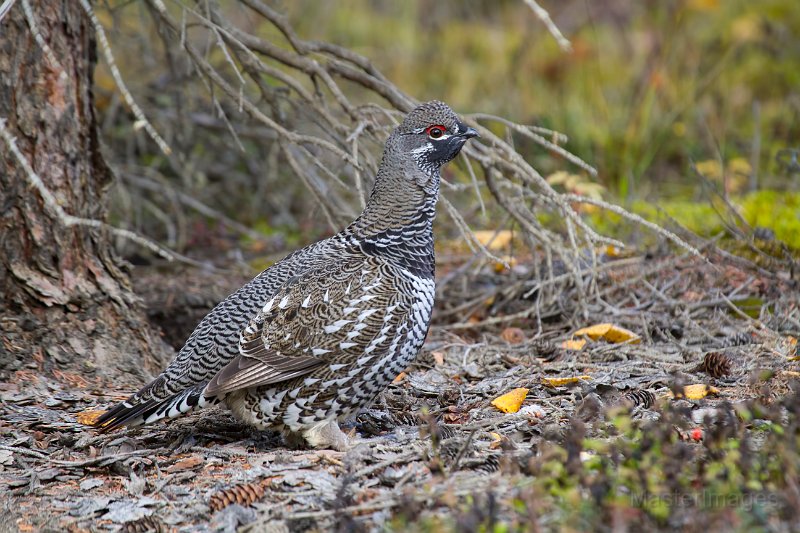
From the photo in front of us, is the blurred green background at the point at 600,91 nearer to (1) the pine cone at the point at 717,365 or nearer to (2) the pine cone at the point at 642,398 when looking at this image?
(1) the pine cone at the point at 717,365

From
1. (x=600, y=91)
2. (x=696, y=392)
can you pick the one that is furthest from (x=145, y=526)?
(x=600, y=91)

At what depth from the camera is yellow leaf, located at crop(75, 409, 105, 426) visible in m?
4.97

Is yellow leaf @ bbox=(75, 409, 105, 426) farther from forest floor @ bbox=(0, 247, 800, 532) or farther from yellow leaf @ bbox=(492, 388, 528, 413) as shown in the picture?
yellow leaf @ bbox=(492, 388, 528, 413)

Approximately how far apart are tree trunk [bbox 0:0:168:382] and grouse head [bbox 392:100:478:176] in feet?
7.26

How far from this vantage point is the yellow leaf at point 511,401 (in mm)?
4872

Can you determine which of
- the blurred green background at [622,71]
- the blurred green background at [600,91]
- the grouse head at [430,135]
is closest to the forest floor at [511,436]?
the blurred green background at [600,91]

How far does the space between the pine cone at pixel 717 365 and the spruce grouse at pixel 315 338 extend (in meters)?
1.75

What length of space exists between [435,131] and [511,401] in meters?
1.67

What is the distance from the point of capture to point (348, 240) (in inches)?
Result: 198

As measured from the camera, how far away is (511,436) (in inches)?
175

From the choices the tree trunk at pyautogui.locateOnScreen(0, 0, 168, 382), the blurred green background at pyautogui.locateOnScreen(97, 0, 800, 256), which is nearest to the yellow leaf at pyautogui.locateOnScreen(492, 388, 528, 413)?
the blurred green background at pyautogui.locateOnScreen(97, 0, 800, 256)

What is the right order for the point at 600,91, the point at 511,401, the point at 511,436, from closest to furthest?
the point at 511,436 → the point at 511,401 → the point at 600,91

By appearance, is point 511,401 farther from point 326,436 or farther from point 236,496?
point 236,496

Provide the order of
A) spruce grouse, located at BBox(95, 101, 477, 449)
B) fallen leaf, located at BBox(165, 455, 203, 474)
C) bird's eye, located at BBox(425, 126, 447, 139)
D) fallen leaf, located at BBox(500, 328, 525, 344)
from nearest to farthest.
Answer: fallen leaf, located at BBox(165, 455, 203, 474) → spruce grouse, located at BBox(95, 101, 477, 449) → bird's eye, located at BBox(425, 126, 447, 139) → fallen leaf, located at BBox(500, 328, 525, 344)
